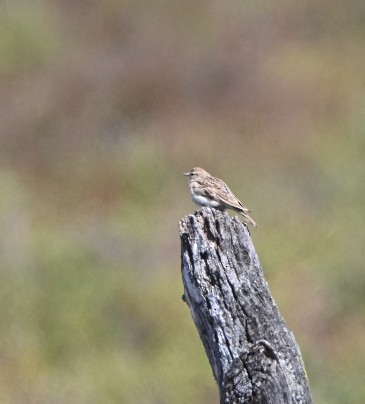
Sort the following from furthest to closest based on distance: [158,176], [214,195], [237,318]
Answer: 1. [158,176]
2. [214,195]
3. [237,318]

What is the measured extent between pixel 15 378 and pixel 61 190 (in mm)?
5913

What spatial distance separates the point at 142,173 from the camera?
17.9m

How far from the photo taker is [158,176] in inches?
699

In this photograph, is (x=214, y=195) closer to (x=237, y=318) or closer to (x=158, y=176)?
(x=237, y=318)

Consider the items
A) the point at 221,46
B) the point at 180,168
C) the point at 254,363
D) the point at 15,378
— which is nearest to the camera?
the point at 254,363

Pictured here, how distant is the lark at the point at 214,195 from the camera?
25.8 ft

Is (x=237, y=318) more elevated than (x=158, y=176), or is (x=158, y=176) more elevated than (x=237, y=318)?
(x=158, y=176)

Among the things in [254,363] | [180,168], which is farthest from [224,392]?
[180,168]

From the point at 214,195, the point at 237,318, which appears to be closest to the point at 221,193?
the point at 214,195

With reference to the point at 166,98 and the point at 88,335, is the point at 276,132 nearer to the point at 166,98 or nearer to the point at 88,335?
the point at 166,98

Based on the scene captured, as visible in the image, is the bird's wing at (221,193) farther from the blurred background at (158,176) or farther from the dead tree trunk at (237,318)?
the blurred background at (158,176)

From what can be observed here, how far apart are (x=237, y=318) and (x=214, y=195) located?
10.2 feet

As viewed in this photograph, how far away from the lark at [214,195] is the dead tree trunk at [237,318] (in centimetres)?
266

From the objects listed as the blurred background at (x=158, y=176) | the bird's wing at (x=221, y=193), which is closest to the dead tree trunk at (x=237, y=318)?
the bird's wing at (x=221, y=193)
